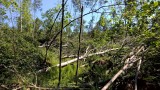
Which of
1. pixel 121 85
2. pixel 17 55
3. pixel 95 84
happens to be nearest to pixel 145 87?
pixel 121 85

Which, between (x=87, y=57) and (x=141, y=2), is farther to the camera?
(x=87, y=57)

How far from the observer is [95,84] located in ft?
16.1

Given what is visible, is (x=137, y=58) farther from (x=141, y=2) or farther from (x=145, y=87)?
(x=141, y=2)

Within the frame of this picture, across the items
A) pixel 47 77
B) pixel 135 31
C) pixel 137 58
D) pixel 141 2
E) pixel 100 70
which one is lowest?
pixel 47 77

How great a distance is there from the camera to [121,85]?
4.71 metres

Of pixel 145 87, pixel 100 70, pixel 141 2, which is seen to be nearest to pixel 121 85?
pixel 145 87

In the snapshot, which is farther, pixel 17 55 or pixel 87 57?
pixel 87 57

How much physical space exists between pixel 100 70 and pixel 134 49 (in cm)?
90

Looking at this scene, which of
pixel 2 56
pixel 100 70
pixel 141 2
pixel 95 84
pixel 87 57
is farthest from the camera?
pixel 87 57

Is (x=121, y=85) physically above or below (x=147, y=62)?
below

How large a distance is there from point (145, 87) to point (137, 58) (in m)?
0.65

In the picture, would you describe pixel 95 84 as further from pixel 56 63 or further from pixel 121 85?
pixel 56 63

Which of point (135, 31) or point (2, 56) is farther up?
point (135, 31)

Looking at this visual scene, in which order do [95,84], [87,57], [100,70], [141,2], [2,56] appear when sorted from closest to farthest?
[141,2], [95,84], [100,70], [2,56], [87,57]
